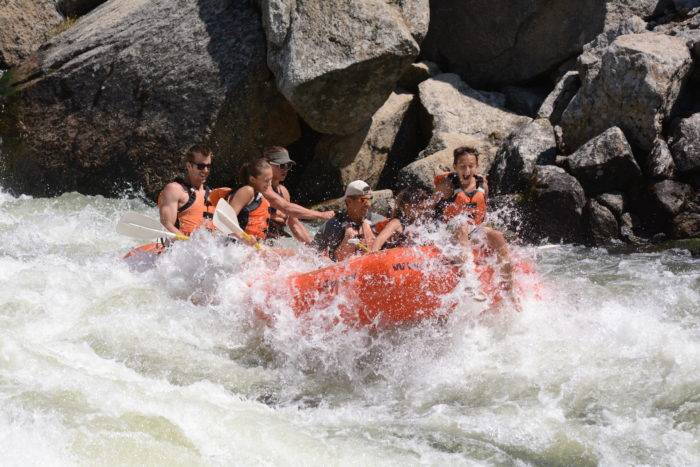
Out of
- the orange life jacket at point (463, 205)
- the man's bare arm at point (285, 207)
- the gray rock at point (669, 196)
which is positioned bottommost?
the gray rock at point (669, 196)

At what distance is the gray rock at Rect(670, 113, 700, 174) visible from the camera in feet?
26.8

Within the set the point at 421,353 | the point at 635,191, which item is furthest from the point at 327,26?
the point at 421,353

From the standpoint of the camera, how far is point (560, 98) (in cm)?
970

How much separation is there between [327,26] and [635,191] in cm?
362

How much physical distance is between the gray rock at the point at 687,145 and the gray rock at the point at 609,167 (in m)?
0.42

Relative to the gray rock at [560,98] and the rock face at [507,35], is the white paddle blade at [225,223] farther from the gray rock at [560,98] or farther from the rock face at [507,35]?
the rock face at [507,35]

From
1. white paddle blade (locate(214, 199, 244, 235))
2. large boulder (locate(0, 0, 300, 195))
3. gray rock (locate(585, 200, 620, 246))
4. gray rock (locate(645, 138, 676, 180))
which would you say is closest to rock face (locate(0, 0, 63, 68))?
large boulder (locate(0, 0, 300, 195))

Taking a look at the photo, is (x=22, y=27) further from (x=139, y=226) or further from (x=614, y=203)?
(x=614, y=203)

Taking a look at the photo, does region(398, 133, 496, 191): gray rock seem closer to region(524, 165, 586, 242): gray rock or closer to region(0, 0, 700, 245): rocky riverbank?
region(0, 0, 700, 245): rocky riverbank

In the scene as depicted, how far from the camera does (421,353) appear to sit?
513cm

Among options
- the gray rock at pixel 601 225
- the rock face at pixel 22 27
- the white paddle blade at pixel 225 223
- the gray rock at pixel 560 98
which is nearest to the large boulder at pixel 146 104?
the rock face at pixel 22 27

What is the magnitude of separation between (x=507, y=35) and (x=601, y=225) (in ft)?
13.2

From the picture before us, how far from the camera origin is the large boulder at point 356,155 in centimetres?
971

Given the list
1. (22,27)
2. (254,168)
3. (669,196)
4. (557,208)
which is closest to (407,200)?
(254,168)
